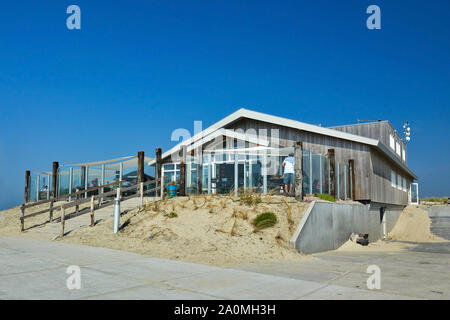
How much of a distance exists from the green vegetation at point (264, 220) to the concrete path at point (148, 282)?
3.03 m

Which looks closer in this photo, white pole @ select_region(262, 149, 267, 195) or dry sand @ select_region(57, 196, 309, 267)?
dry sand @ select_region(57, 196, 309, 267)

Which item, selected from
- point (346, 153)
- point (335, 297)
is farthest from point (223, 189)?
point (335, 297)

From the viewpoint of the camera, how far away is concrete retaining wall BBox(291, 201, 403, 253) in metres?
9.98

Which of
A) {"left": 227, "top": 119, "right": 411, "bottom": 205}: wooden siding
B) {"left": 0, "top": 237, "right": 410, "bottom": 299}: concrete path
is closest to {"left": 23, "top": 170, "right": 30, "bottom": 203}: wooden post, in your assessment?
{"left": 227, "top": 119, "right": 411, "bottom": 205}: wooden siding

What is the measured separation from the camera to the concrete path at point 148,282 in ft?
15.7

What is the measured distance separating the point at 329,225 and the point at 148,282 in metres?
7.49

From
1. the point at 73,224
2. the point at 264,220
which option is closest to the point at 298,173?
the point at 264,220

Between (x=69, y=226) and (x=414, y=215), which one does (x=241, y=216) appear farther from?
(x=414, y=215)

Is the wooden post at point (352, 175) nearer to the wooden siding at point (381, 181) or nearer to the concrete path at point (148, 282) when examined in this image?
the wooden siding at point (381, 181)

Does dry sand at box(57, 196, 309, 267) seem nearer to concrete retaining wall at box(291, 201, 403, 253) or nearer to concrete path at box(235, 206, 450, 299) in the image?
concrete retaining wall at box(291, 201, 403, 253)

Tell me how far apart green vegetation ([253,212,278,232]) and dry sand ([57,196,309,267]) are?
0.12 meters

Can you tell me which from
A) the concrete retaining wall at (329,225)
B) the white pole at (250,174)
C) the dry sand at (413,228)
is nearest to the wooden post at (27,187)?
the white pole at (250,174)
